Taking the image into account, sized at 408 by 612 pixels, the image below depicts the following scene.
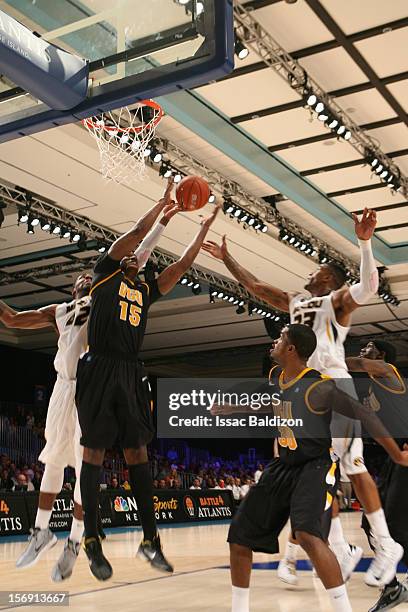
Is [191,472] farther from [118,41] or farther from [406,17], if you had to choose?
[118,41]

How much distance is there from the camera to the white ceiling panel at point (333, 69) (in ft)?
32.2

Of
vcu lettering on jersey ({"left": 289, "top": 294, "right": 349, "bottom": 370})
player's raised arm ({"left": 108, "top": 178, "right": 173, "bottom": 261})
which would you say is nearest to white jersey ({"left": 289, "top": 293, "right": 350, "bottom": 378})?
vcu lettering on jersey ({"left": 289, "top": 294, "right": 349, "bottom": 370})

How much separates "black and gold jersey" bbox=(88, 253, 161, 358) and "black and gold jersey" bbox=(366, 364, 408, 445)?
1949mm

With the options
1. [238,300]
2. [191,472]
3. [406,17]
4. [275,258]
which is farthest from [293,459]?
[191,472]

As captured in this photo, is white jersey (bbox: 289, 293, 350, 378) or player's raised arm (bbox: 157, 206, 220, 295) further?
white jersey (bbox: 289, 293, 350, 378)

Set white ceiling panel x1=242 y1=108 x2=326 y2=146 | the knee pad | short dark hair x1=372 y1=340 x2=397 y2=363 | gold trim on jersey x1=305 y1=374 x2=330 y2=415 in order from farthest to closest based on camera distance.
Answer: white ceiling panel x1=242 y1=108 x2=326 y2=146
short dark hair x1=372 y1=340 x2=397 y2=363
the knee pad
gold trim on jersey x1=305 y1=374 x2=330 y2=415

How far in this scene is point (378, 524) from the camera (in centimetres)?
534

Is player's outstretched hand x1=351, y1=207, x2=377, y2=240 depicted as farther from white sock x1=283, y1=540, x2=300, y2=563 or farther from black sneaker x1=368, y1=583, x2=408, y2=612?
white sock x1=283, y1=540, x2=300, y2=563

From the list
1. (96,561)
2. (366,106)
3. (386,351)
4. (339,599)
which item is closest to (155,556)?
(96,561)

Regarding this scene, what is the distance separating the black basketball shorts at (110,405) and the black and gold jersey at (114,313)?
0.34ft

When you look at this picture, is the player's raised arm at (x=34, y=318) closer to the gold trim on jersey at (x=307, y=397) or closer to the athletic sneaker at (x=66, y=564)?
the athletic sneaker at (x=66, y=564)

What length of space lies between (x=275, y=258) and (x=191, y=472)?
1084 cm

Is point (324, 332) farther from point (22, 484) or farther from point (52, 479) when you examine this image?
point (22, 484)

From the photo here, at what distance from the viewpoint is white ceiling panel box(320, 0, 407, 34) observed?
868cm
